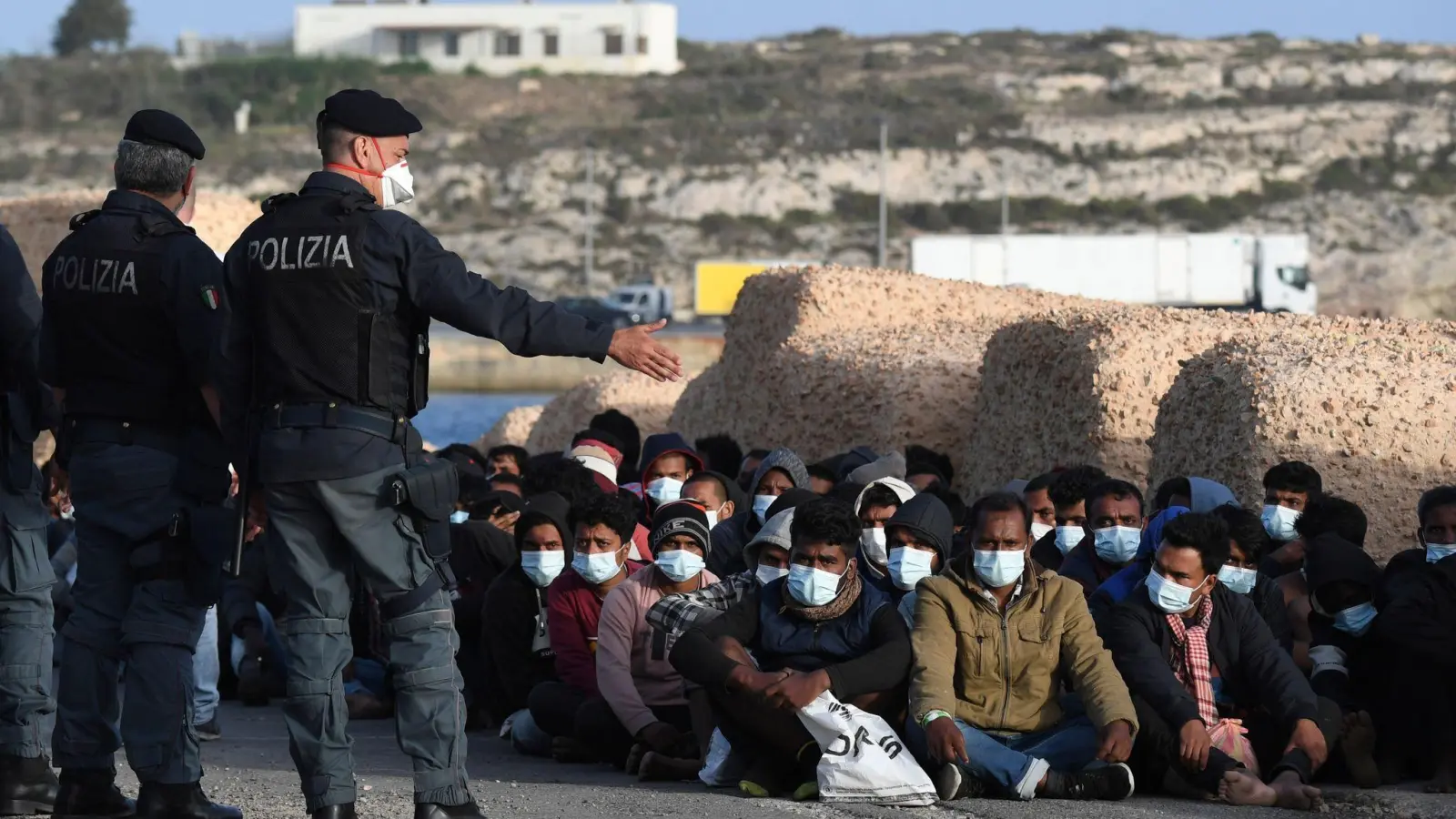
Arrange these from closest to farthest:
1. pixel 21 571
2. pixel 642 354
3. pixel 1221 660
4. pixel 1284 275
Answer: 1. pixel 642 354
2. pixel 21 571
3. pixel 1221 660
4. pixel 1284 275

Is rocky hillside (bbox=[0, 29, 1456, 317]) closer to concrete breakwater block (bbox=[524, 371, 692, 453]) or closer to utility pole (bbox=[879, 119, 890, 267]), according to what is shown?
utility pole (bbox=[879, 119, 890, 267])

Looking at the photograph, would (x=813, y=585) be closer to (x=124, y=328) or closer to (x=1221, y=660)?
(x=1221, y=660)

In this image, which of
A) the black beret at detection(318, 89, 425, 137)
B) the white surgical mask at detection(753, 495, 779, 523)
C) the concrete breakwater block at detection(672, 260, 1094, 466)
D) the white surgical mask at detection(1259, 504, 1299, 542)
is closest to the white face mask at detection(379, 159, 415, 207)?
the black beret at detection(318, 89, 425, 137)

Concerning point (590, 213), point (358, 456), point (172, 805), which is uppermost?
point (590, 213)

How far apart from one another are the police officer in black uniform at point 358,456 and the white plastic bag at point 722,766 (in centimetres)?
187

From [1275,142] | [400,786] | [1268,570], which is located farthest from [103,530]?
[1275,142]

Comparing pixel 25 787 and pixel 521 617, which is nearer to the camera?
pixel 25 787

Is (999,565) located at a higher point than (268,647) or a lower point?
higher

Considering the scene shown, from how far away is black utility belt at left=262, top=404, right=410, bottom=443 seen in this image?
605 centimetres

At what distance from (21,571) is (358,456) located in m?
1.57

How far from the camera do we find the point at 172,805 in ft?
21.5

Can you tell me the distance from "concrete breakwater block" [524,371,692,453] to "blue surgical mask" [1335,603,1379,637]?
12.1 metres

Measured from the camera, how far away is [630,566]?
924 cm

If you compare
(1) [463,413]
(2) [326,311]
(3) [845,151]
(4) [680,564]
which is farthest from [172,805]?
(3) [845,151]
